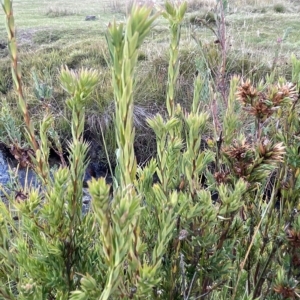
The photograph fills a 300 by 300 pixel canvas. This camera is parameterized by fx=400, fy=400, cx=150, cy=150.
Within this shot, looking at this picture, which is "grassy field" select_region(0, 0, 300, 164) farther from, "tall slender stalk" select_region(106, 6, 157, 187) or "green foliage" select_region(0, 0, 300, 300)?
"green foliage" select_region(0, 0, 300, 300)

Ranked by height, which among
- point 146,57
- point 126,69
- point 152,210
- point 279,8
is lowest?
point 279,8

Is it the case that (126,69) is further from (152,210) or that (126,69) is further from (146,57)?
(146,57)

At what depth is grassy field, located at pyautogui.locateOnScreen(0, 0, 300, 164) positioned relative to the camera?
371cm

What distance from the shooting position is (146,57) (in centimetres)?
516

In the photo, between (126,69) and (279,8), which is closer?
(126,69)

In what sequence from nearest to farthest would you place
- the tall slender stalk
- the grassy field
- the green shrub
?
1. the tall slender stalk
2. the grassy field
3. the green shrub

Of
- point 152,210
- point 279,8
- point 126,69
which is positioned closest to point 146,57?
point 152,210

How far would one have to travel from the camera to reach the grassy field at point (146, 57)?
3.71m

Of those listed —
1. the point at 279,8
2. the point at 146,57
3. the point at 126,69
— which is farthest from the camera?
the point at 279,8

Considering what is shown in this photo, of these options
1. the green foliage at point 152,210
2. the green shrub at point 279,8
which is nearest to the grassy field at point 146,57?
the green shrub at point 279,8

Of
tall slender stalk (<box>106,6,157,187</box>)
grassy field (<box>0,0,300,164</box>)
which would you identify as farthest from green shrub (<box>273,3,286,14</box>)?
tall slender stalk (<box>106,6,157,187</box>)

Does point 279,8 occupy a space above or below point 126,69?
below

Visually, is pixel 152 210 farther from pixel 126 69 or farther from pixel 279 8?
pixel 279 8

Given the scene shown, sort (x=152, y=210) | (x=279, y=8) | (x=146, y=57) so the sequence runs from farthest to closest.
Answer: (x=279, y=8) < (x=146, y=57) < (x=152, y=210)
